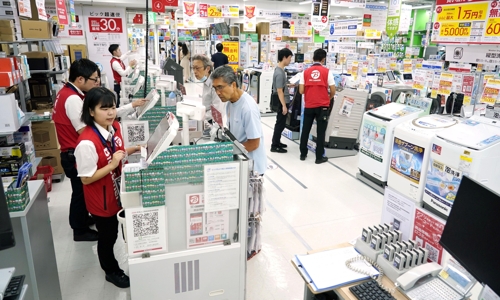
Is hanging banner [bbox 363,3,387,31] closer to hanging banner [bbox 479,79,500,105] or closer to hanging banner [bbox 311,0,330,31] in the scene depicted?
hanging banner [bbox 311,0,330,31]

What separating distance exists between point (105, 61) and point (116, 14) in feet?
5.47

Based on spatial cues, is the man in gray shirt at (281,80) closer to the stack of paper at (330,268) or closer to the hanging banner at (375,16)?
the stack of paper at (330,268)

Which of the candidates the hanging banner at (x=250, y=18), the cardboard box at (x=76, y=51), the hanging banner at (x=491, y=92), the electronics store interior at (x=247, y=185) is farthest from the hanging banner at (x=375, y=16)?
the cardboard box at (x=76, y=51)

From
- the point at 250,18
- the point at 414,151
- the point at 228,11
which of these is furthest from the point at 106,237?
the point at 228,11

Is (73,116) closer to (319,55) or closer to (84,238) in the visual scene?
(84,238)

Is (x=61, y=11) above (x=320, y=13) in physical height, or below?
below

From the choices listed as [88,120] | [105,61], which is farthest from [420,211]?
[105,61]

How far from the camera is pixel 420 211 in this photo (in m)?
1.85

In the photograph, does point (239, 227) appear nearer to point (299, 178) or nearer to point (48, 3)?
point (299, 178)

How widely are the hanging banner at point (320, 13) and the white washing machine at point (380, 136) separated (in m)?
4.30

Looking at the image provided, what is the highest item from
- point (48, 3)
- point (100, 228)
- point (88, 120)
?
point (48, 3)

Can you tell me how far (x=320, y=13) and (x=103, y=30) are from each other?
776 cm

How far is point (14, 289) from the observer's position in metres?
1.48

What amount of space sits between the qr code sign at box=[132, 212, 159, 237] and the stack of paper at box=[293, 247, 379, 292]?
0.83 meters
